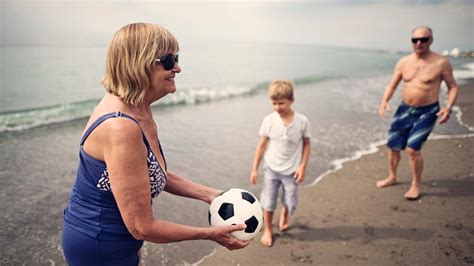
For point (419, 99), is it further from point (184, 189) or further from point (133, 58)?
point (133, 58)

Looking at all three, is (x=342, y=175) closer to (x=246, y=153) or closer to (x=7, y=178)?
(x=246, y=153)

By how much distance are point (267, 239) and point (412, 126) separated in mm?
3146

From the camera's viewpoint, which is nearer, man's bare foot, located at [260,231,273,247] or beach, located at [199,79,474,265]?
beach, located at [199,79,474,265]

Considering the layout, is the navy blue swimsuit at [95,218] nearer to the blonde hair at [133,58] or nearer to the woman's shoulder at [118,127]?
the woman's shoulder at [118,127]

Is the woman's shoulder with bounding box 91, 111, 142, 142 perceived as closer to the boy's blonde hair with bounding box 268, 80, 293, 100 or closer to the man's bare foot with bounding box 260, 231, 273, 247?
the boy's blonde hair with bounding box 268, 80, 293, 100

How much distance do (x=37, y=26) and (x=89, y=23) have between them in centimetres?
907

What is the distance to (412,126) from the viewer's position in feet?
19.0

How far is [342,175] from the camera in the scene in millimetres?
6559

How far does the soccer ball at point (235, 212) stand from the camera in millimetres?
2707

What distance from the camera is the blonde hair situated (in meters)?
1.86

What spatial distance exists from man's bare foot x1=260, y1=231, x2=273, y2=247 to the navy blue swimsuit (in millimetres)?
2560

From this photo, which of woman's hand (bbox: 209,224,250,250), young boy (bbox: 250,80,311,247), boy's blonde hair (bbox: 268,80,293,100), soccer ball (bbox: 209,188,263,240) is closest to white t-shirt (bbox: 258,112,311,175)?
young boy (bbox: 250,80,311,247)

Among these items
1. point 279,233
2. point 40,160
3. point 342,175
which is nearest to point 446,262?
point 279,233

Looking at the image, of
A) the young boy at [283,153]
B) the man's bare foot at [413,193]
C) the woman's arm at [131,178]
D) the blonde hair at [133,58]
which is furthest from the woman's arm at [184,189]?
the man's bare foot at [413,193]
